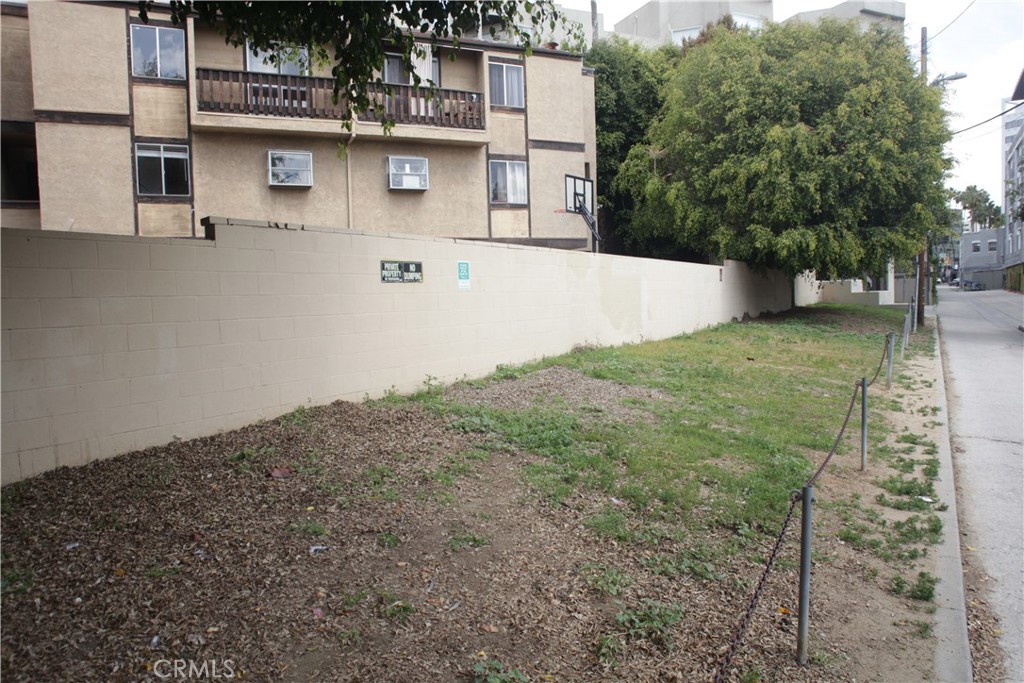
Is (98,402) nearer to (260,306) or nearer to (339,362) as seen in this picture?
(260,306)

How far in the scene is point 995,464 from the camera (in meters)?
8.36

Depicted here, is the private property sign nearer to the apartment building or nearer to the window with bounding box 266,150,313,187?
the apartment building

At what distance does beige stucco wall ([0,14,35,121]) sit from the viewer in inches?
662

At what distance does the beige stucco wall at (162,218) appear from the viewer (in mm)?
17406

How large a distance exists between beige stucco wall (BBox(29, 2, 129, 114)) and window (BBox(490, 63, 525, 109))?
386 inches

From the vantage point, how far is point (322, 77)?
18.5 m

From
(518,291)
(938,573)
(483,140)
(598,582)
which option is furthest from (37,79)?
(938,573)

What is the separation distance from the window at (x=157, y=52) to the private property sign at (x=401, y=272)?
39.8 feet

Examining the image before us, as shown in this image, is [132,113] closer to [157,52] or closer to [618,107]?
[157,52]

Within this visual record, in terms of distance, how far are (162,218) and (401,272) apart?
11467mm

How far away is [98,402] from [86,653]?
293cm

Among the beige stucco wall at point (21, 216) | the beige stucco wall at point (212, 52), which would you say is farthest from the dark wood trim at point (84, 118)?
the beige stucco wall at point (21, 216)

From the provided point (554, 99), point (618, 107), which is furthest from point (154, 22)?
point (618, 107)

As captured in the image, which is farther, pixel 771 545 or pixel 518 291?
pixel 518 291
